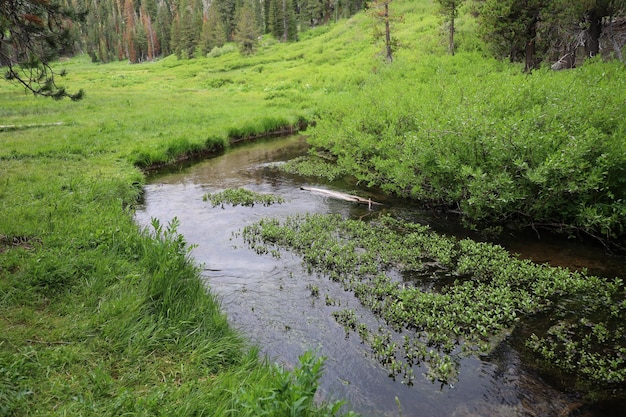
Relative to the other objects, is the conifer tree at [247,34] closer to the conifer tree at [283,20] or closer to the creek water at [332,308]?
the conifer tree at [283,20]

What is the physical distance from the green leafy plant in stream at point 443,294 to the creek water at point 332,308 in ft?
0.85

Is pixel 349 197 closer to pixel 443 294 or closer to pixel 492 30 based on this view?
pixel 443 294

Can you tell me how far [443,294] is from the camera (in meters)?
7.16

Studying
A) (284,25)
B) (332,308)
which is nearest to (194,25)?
(284,25)

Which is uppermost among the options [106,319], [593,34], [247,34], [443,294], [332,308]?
[247,34]

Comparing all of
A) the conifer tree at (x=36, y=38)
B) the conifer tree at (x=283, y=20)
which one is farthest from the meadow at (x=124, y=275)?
the conifer tree at (x=283, y=20)

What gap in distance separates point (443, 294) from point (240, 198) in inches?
309

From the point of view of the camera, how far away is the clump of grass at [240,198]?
1280 cm

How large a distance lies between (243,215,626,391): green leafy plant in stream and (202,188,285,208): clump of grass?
2887 millimetres

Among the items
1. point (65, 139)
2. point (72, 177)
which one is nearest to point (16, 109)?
point (65, 139)

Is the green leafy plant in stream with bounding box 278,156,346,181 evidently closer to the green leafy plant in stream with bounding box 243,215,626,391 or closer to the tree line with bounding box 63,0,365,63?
the green leafy plant in stream with bounding box 243,215,626,391

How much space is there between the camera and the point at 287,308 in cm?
705

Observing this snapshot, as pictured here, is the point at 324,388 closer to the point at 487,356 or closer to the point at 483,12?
the point at 487,356

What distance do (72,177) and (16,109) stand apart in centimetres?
1996
